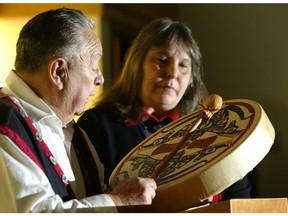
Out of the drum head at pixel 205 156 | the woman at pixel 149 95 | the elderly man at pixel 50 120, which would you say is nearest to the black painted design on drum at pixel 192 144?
the drum head at pixel 205 156

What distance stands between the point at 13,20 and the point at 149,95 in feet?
4.82

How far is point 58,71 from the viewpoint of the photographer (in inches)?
55.1

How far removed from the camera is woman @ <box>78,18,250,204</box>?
2.08 m

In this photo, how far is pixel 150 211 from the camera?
127cm

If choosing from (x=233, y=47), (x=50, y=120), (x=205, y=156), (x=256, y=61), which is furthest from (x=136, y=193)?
→ (x=233, y=47)

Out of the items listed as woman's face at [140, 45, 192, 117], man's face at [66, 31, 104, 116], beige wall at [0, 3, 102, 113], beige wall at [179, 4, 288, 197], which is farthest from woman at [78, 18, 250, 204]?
beige wall at [0, 3, 102, 113]

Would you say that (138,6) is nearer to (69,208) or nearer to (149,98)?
(149,98)

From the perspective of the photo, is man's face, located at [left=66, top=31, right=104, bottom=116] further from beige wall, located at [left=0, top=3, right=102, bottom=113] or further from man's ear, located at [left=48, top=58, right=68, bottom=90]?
beige wall, located at [left=0, top=3, right=102, bottom=113]

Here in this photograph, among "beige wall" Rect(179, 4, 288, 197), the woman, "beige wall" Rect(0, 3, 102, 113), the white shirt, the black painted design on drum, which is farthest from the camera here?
"beige wall" Rect(0, 3, 102, 113)

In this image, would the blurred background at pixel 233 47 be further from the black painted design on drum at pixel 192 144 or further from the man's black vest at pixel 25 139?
the man's black vest at pixel 25 139

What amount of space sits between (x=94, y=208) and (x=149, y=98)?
1008 mm

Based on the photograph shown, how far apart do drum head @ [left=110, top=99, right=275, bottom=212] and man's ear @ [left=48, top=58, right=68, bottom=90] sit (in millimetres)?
274

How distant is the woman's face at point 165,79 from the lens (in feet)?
7.00

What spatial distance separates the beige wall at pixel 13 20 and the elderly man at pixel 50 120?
185 centimetres
